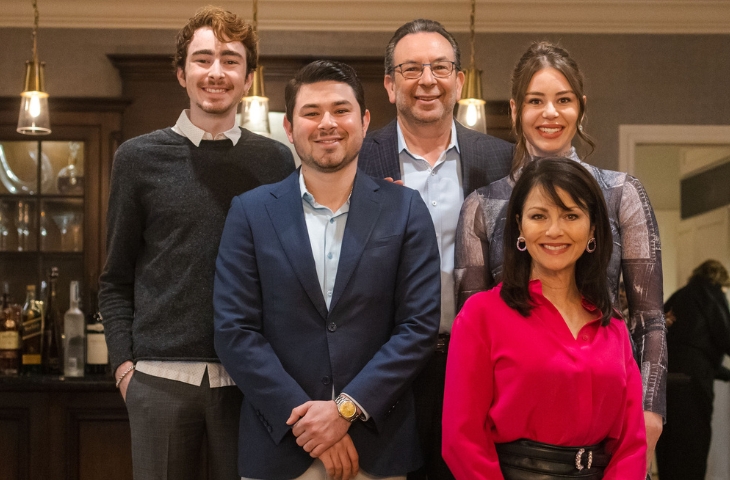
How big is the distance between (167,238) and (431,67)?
0.79 metres

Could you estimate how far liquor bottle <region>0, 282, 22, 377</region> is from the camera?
3.57m

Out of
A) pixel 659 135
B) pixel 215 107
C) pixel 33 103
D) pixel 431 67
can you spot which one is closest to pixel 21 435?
pixel 33 103

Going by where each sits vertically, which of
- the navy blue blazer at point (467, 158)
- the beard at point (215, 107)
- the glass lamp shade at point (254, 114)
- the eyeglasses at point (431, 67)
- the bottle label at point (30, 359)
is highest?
the glass lamp shade at point (254, 114)

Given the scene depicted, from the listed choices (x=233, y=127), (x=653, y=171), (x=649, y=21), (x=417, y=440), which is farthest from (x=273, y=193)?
(x=653, y=171)

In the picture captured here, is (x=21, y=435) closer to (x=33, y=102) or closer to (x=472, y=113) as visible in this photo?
(x=33, y=102)

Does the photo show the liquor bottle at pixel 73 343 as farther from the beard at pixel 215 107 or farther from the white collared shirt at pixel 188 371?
the beard at pixel 215 107

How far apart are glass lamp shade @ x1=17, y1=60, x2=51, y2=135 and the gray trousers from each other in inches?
64.0

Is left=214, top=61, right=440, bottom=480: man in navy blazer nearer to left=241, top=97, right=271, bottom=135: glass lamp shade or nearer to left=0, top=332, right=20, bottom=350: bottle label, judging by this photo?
left=241, top=97, right=271, bottom=135: glass lamp shade

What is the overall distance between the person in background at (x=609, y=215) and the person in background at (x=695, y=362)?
2819mm

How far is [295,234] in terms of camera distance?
70.5 inches

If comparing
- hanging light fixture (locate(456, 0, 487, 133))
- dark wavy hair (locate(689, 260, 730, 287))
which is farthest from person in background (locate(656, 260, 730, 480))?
hanging light fixture (locate(456, 0, 487, 133))

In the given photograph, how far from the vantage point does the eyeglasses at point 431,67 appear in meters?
2.05

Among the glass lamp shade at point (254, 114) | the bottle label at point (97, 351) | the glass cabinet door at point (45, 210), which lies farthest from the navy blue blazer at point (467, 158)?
the glass cabinet door at point (45, 210)

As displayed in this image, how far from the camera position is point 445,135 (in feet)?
6.98
